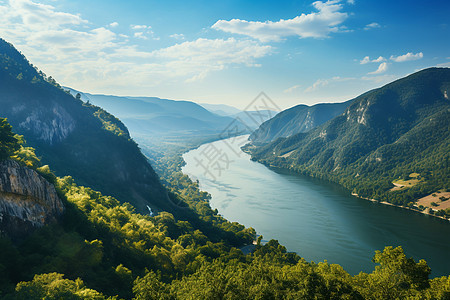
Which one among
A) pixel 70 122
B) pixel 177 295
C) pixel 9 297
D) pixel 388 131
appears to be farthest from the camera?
pixel 388 131

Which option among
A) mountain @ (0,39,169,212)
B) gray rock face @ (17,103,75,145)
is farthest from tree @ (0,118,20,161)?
gray rock face @ (17,103,75,145)

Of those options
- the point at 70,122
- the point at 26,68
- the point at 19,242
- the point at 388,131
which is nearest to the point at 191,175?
the point at 70,122

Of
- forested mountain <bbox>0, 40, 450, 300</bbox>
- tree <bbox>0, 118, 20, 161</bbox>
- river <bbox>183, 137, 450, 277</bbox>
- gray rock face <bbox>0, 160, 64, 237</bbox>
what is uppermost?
tree <bbox>0, 118, 20, 161</bbox>

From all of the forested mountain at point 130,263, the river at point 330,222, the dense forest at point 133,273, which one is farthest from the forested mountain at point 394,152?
the dense forest at point 133,273

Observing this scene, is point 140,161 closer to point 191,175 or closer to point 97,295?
point 191,175

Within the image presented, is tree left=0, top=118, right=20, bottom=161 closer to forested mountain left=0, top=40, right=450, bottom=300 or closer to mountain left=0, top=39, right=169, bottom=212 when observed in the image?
forested mountain left=0, top=40, right=450, bottom=300
